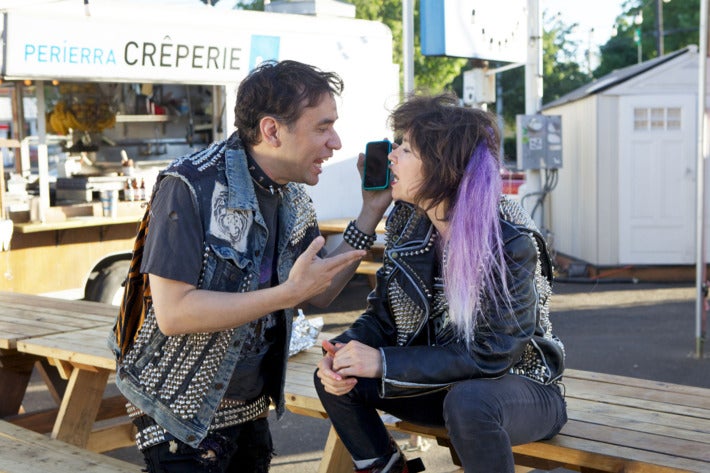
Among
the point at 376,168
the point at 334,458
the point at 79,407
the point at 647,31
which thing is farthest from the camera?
the point at 647,31

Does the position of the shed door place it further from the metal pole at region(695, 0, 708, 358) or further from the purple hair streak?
the purple hair streak

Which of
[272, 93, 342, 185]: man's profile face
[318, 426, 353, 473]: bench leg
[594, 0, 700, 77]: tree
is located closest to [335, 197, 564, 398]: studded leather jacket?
[272, 93, 342, 185]: man's profile face

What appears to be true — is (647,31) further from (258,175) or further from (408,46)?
(258,175)

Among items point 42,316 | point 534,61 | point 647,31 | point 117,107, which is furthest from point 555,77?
point 42,316

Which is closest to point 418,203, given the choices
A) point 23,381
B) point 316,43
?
point 23,381

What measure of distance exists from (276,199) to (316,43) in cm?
691

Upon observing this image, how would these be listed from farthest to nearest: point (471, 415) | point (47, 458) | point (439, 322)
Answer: point (47, 458), point (439, 322), point (471, 415)

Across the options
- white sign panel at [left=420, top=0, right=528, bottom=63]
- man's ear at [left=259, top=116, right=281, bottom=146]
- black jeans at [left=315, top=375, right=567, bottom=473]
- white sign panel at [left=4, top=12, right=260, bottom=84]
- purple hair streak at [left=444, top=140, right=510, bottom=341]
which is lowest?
black jeans at [left=315, top=375, right=567, bottom=473]

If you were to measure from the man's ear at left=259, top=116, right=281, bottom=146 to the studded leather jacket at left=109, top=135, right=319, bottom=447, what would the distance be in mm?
83

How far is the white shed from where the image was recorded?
11.3 meters

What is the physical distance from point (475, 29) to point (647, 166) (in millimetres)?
3496

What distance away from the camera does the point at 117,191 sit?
819 centimetres

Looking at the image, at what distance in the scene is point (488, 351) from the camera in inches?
97.7

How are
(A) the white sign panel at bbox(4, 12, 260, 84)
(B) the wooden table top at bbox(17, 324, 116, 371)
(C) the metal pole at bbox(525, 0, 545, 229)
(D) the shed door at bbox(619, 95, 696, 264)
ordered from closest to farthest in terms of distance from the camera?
(B) the wooden table top at bbox(17, 324, 116, 371) < (A) the white sign panel at bbox(4, 12, 260, 84) < (D) the shed door at bbox(619, 95, 696, 264) < (C) the metal pole at bbox(525, 0, 545, 229)
